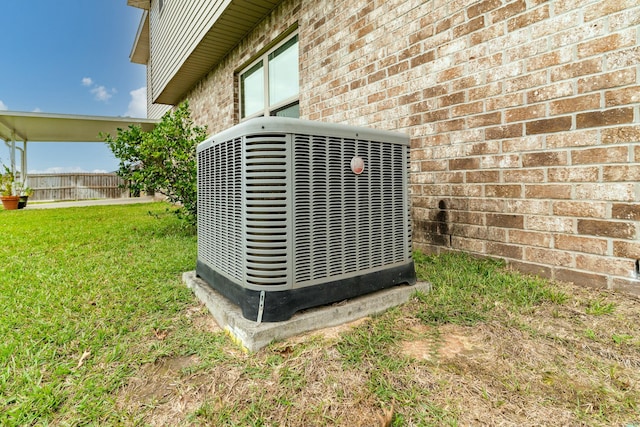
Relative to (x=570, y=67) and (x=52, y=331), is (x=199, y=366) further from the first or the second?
(x=570, y=67)

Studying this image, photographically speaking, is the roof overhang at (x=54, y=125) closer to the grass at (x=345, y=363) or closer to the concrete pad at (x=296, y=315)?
the grass at (x=345, y=363)

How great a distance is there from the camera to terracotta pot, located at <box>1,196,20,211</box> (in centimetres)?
925

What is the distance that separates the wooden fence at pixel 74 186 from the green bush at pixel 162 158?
13044 mm

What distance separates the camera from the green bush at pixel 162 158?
12.8ft

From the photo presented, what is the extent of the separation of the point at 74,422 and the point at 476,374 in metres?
1.33

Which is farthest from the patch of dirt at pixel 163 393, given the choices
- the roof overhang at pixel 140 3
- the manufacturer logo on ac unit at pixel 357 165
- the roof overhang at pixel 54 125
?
the roof overhang at pixel 140 3

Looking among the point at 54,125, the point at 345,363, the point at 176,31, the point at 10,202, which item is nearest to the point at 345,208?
the point at 345,363

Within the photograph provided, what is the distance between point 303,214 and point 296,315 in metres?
0.47

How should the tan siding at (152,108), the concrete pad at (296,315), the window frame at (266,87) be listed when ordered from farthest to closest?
1. the tan siding at (152,108)
2. the window frame at (266,87)
3. the concrete pad at (296,315)

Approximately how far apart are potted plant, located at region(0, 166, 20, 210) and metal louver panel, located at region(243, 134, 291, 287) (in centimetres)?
1148

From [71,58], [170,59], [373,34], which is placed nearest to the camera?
[373,34]

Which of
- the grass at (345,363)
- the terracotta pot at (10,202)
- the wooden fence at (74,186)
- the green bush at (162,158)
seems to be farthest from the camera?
the wooden fence at (74,186)

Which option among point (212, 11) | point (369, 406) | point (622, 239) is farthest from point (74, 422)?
point (212, 11)

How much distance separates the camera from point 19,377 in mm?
1223
